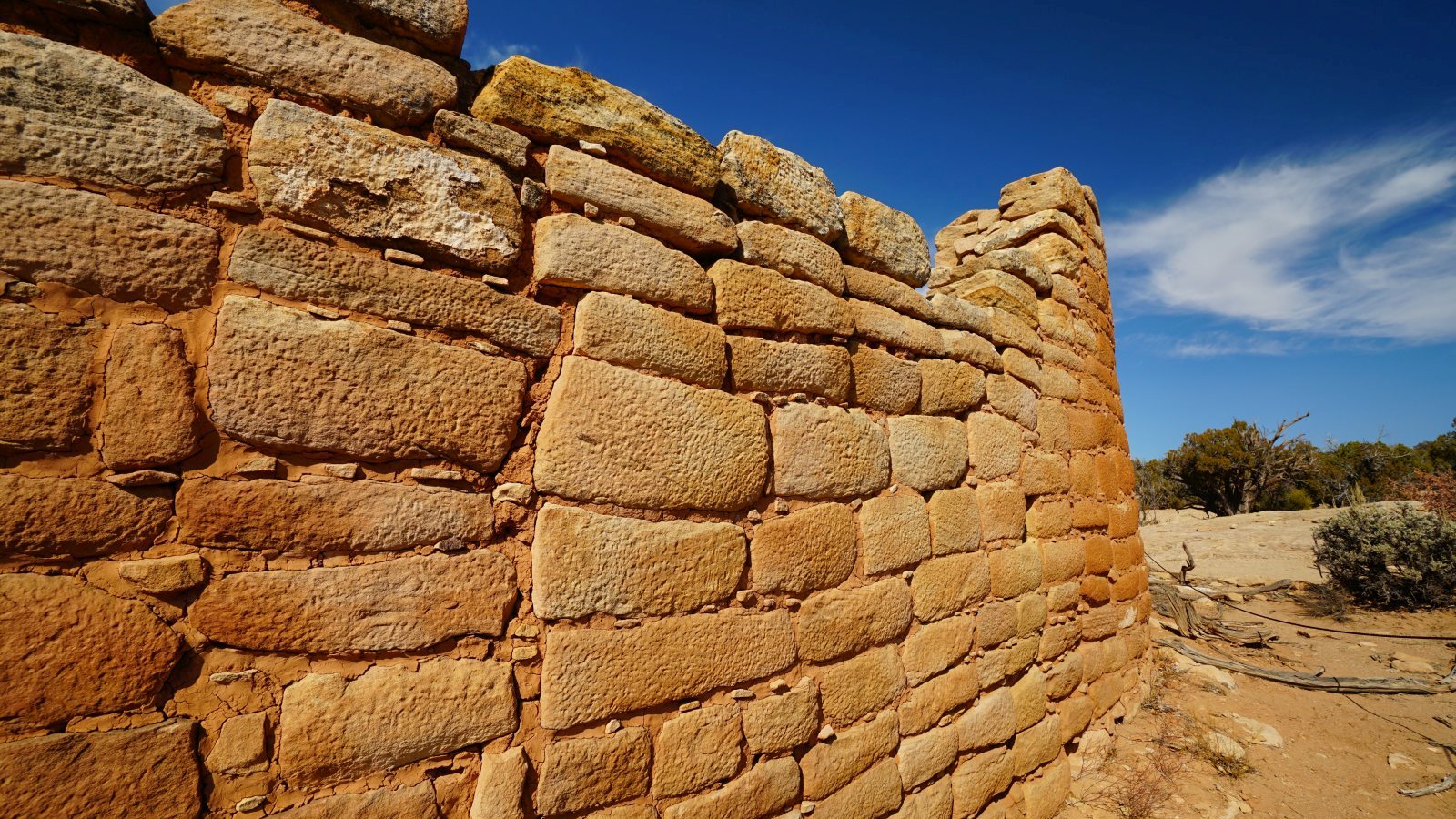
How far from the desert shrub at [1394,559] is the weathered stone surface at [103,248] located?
9.84 metres

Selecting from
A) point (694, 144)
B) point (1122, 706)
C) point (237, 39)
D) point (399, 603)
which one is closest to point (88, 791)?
point (399, 603)

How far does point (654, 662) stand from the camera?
1535mm

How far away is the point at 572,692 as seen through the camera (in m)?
1.40

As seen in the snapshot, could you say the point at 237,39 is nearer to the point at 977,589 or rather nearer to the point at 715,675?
the point at 715,675

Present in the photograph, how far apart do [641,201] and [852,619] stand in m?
1.54

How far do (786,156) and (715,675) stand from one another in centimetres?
178

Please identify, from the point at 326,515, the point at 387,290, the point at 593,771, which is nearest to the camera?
the point at 326,515

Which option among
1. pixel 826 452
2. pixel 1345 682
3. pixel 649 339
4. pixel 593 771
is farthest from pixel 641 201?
pixel 1345 682

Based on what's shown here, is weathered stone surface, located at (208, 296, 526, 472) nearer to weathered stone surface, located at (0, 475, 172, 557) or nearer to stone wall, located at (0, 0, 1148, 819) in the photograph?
stone wall, located at (0, 0, 1148, 819)

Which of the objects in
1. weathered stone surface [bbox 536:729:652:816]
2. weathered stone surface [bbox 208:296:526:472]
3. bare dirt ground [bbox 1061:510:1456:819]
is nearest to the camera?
weathered stone surface [bbox 208:296:526:472]

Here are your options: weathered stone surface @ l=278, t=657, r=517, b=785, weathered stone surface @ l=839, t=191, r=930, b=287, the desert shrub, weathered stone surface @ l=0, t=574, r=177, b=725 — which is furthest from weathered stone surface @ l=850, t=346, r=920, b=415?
the desert shrub

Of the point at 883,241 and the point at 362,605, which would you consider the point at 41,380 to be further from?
the point at 883,241

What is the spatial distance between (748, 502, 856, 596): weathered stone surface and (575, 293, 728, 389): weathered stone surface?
0.52m

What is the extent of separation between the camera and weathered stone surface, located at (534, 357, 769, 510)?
146 cm
